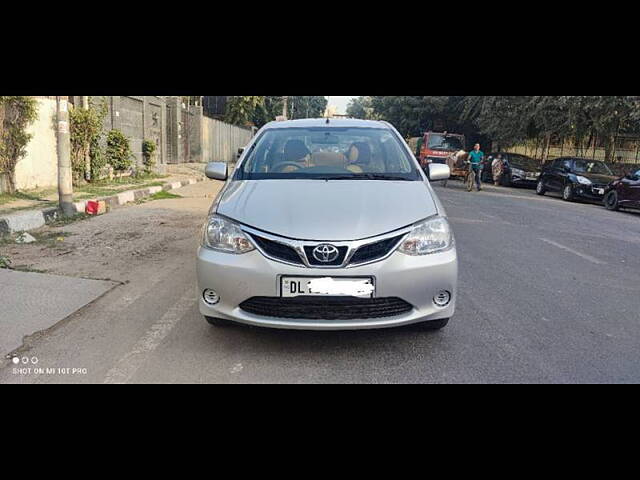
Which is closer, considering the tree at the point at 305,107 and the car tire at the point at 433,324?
the car tire at the point at 433,324

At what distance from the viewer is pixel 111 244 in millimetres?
6832

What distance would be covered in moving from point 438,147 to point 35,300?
2066 cm

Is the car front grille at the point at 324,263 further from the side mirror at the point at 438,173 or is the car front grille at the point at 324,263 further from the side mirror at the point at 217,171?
the side mirror at the point at 438,173

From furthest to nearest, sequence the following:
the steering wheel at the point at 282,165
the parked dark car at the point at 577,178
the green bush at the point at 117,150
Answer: the parked dark car at the point at 577,178 < the green bush at the point at 117,150 < the steering wheel at the point at 282,165

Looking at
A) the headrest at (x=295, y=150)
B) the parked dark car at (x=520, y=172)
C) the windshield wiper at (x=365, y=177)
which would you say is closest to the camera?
the windshield wiper at (x=365, y=177)

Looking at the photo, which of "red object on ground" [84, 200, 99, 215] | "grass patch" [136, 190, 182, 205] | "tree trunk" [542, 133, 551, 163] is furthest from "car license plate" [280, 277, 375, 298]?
"tree trunk" [542, 133, 551, 163]

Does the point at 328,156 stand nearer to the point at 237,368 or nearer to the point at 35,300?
the point at 237,368

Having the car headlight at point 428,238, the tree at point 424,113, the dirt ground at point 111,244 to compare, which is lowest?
→ the dirt ground at point 111,244

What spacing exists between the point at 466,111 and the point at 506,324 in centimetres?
2689

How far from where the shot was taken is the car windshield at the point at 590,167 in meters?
16.2

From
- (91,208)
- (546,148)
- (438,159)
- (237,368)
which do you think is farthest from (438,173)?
(546,148)

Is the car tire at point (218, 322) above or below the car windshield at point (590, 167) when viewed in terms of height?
below

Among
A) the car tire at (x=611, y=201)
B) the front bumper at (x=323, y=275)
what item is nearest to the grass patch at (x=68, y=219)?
the front bumper at (x=323, y=275)

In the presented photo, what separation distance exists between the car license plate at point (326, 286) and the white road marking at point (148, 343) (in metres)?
1.08
